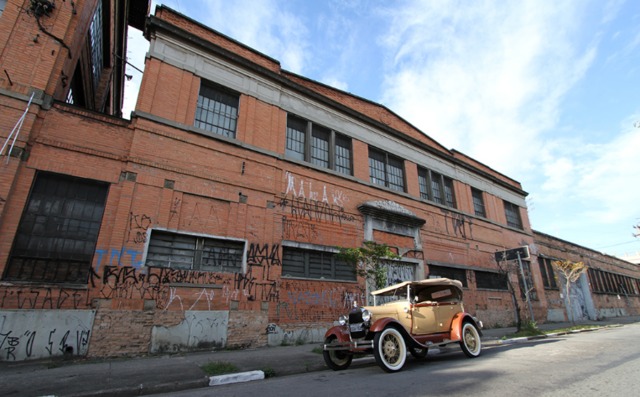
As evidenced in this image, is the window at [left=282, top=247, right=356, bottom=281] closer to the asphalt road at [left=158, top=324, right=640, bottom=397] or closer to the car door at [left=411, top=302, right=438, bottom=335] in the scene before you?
the car door at [left=411, top=302, right=438, bottom=335]

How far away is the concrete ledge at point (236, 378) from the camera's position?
532 cm

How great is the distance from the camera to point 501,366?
583 centimetres

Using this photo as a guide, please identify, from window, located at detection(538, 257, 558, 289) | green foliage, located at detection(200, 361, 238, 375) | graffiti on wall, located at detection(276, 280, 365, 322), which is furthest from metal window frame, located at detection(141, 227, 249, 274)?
window, located at detection(538, 257, 558, 289)

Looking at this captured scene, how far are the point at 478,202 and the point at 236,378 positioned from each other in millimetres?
19279

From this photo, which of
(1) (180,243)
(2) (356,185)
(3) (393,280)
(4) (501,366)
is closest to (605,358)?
(4) (501,366)

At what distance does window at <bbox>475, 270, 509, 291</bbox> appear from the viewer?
17.0 meters

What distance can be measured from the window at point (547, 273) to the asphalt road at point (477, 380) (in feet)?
55.7

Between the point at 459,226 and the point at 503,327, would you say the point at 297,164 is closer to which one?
the point at 459,226

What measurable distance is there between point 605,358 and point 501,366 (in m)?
2.69

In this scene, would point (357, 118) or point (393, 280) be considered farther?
point (357, 118)

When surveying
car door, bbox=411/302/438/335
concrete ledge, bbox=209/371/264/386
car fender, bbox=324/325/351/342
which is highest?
car door, bbox=411/302/438/335

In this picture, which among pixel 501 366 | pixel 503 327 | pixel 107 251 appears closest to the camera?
pixel 501 366

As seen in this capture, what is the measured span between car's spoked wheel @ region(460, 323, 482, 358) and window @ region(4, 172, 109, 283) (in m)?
9.26

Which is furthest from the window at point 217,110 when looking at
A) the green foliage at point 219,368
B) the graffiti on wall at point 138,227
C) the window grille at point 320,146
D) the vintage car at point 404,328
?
the vintage car at point 404,328
